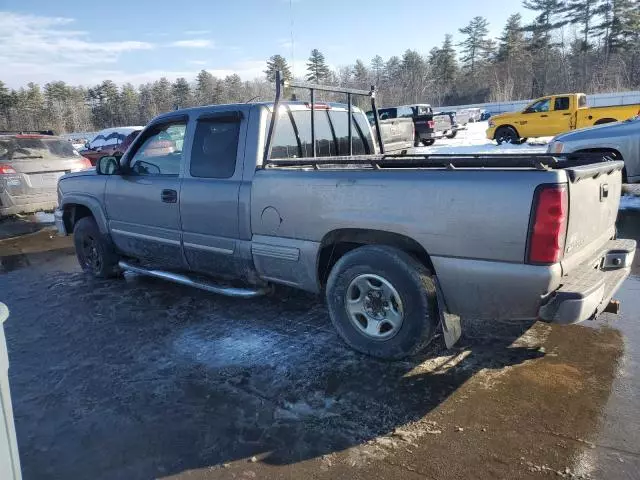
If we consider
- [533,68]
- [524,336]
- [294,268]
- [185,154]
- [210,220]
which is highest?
[533,68]

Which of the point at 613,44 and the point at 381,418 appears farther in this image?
the point at 613,44

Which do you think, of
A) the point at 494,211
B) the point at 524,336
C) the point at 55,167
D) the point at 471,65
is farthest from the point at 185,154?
the point at 471,65

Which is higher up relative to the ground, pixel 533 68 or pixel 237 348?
pixel 533 68

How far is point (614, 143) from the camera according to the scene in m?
8.72

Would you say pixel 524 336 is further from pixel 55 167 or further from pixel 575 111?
pixel 575 111

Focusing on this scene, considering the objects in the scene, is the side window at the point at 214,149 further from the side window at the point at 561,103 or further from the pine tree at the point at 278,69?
the side window at the point at 561,103

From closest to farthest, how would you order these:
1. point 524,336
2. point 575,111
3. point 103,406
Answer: point 103,406, point 524,336, point 575,111

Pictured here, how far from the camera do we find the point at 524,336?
3.92 m

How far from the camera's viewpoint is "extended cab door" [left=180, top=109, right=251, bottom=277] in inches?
167

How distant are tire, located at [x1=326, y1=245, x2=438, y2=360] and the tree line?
3268cm

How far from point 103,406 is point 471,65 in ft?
269

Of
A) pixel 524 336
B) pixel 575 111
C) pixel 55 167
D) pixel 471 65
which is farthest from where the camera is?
pixel 471 65

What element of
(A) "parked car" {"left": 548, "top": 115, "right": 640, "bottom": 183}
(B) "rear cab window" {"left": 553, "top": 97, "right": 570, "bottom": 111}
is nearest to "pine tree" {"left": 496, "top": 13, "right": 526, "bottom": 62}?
(B) "rear cab window" {"left": 553, "top": 97, "right": 570, "bottom": 111}

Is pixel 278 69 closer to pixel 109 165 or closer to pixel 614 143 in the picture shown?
pixel 109 165
